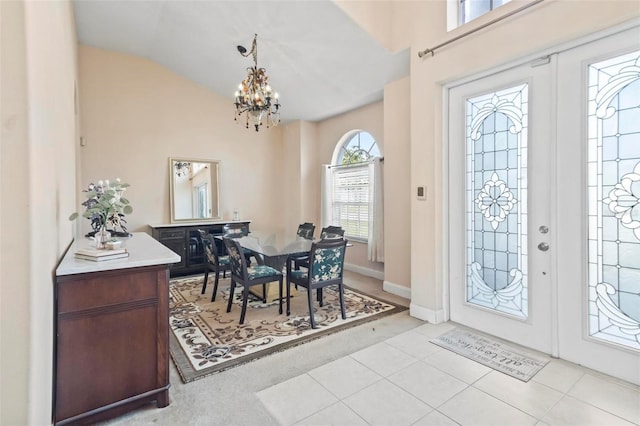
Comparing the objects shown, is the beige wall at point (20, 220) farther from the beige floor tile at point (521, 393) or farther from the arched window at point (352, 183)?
the arched window at point (352, 183)

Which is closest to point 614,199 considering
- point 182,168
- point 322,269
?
point 322,269

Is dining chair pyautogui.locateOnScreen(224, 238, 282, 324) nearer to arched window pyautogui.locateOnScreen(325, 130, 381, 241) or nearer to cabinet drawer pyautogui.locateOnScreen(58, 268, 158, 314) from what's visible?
cabinet drawer pyautogui.locateOnScreen(58, 268, 158, 314)

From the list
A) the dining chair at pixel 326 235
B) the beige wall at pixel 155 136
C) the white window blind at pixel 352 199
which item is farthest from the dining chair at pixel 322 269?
the beige wall at pixel 155 136

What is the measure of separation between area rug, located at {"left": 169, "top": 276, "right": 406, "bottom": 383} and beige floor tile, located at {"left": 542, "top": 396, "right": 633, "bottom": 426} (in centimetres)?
177

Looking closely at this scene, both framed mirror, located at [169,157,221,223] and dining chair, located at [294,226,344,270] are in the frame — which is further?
framed mirror, located at [169,157,221,223]

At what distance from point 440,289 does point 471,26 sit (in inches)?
103

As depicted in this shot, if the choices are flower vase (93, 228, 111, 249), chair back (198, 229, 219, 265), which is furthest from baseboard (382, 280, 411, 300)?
flower vase (93, 228, 111, 249)

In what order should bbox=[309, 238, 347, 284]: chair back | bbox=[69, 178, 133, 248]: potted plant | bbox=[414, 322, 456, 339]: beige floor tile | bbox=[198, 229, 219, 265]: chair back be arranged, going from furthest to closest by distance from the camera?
bbox=[198, 229, 219, 265]: chair back, bbox=[309, 238, 347, 284]: chair back, bbox=[414, 322, 456, 339]: beige floor tile, bbox=[69, 178, 133, 248]: potted plant

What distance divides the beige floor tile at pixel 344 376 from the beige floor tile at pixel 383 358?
65 millimetres

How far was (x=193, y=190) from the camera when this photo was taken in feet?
18.7

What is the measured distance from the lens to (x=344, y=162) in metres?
5.95

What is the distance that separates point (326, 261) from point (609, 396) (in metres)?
2.35

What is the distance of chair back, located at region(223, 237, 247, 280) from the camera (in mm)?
3266

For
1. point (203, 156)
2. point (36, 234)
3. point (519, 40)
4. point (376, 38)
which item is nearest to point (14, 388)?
point (36, 234)
